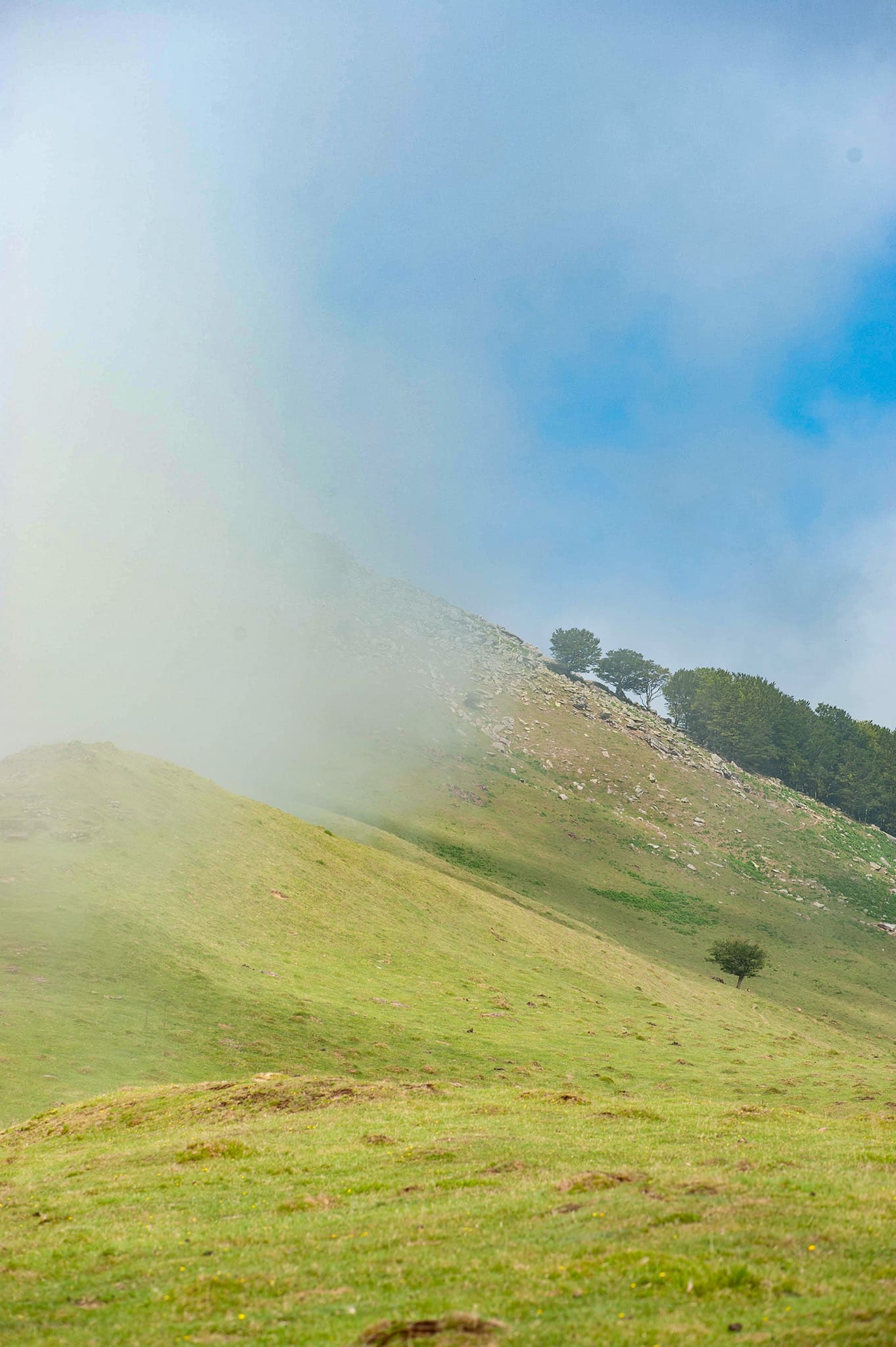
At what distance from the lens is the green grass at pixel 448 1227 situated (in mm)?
11250

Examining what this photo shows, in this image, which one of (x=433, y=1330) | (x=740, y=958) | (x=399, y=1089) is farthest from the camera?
(x=740, y=958)

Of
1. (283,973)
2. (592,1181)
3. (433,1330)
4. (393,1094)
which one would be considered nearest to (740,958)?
(283,973)

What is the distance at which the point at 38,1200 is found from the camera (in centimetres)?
1908

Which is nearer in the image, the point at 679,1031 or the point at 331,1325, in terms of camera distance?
the point at 331,1325

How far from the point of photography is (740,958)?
282 ft

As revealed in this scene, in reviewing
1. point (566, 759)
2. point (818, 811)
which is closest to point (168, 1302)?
point (566, 759)

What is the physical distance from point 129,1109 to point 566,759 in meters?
140

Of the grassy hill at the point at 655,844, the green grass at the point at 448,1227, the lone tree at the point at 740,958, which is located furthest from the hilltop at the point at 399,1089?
the lone tree at the point at 740,958

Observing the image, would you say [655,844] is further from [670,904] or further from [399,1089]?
[399,1089]

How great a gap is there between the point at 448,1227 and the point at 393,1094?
52.2 ft

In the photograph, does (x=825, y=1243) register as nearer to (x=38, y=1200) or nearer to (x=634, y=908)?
(x=38, y=1200)

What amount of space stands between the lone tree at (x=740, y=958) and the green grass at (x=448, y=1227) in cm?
6372

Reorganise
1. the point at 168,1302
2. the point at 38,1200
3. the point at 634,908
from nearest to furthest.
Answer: the point at 168,1302 < the point at 38,1200 < the point at 634,908

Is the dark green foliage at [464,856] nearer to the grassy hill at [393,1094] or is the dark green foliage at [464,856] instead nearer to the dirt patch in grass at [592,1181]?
the grassy hill at [393,1094]
